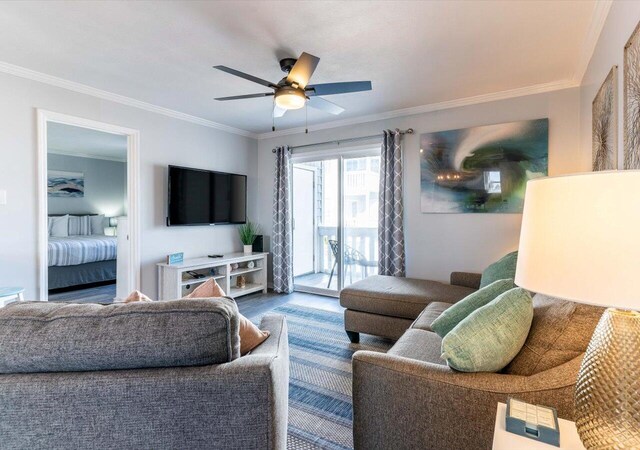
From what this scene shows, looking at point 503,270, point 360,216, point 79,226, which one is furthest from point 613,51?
point 79,226

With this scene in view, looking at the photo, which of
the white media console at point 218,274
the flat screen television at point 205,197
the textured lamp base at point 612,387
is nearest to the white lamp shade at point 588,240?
the textured lamp base at point 612,387

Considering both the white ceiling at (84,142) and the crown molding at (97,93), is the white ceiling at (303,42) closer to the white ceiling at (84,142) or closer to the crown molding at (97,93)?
the crown molding at (97,93)

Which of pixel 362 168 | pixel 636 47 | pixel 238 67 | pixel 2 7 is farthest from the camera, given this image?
pixel 362 168

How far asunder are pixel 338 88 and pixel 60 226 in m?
6.38

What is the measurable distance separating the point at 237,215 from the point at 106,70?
2417 mm

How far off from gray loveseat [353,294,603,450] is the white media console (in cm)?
298

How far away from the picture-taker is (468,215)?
3.61 m

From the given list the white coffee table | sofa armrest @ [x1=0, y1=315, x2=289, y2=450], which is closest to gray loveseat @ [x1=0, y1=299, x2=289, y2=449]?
sofa armrest @ [x1=0, y1=315, x2=289, y2=450]

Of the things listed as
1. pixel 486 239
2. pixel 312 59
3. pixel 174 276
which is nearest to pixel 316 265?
pixel 174 276

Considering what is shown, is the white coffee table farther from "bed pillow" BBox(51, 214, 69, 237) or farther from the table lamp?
"bed pillow" BBox(51, 214, 69, 237)

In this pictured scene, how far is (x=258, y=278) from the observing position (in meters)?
4.94

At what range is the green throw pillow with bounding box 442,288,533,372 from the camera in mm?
1188

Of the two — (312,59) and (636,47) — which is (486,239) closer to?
(636,47)

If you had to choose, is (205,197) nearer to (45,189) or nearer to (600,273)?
(45,189)
